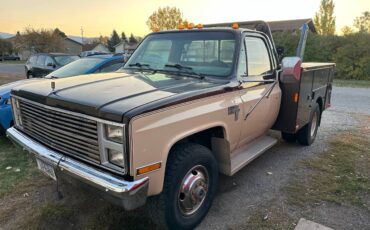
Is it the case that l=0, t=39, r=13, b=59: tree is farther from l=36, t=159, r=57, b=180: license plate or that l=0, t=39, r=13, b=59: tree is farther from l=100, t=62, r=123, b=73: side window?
l=36, t=159, r=57, b=180: license plate

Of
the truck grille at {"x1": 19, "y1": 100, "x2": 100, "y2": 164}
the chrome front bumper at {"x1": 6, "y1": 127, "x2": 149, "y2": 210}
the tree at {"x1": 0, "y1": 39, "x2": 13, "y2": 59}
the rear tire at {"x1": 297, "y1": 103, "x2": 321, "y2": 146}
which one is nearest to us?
the chrome front bumper at {"x1": 6, "y1": 127, "x2": 149, "y2": 210}

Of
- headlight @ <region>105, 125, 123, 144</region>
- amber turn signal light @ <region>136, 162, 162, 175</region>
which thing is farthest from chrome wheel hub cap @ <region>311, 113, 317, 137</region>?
headlight @ <region>105, 125, 123, 144</region>

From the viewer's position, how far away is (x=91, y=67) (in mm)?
6906

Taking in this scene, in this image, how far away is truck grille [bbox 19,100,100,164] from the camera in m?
2.50

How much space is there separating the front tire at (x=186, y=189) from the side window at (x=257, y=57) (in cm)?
144

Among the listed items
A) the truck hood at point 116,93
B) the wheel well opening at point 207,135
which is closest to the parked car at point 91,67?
the truck hood at point 116,93

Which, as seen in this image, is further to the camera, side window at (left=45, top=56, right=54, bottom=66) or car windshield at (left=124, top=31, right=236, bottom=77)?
A: side window at (left=45, top=56, right=54, bottom=66)

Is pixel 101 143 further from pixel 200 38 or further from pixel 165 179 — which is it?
pixel 200 38

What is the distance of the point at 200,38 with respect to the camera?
3.85 m

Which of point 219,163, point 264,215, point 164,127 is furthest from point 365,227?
point 164,127

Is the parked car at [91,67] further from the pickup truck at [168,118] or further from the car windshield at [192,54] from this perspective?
the car windshield at [192,54]

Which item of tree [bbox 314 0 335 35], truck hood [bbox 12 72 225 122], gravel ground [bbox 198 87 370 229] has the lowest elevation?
gravel ground [bbox 198 87 370 229]

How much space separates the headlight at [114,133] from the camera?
7.59 ft

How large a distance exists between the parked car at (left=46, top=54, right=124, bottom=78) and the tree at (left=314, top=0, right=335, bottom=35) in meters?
33.4
